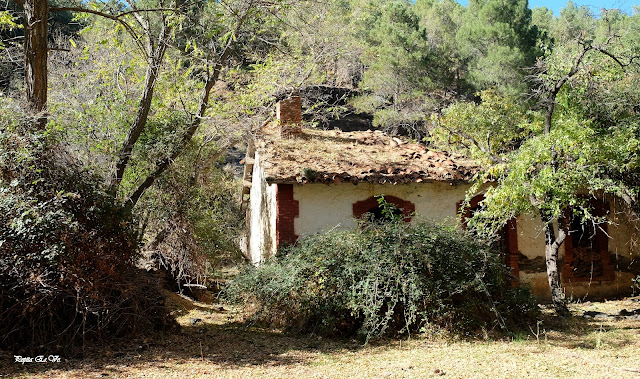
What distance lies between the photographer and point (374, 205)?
38.4 feet

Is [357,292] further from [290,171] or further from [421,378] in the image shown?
[290,171]

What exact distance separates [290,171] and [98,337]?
5214 millimetres

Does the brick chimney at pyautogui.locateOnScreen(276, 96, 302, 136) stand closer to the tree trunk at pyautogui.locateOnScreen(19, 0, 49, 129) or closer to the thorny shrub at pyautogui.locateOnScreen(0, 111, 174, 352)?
the tree trunk at pyautogui.locateOnScreen(19, 0, 49, 129)

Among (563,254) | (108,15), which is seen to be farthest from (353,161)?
(108,15)

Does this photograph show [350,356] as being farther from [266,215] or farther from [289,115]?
[289,115]

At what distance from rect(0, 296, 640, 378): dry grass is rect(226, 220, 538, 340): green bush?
345mm

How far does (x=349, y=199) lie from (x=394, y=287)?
379cm

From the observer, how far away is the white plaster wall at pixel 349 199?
37.0 ft

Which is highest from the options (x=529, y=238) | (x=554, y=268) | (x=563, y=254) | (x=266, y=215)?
(x=266, y=215)

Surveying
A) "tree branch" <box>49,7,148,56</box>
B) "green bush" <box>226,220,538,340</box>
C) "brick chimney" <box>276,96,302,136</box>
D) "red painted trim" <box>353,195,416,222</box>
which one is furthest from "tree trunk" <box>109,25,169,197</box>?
"brick chimney" <box>276,96,302,136</box>

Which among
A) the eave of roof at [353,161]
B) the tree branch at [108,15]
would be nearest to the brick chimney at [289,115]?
the eave of roof at [353,161]

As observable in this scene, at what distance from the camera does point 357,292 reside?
8164 millimetres

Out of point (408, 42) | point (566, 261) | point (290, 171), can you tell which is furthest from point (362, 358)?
point (408, 42)

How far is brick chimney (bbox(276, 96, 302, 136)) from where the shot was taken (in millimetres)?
13812
